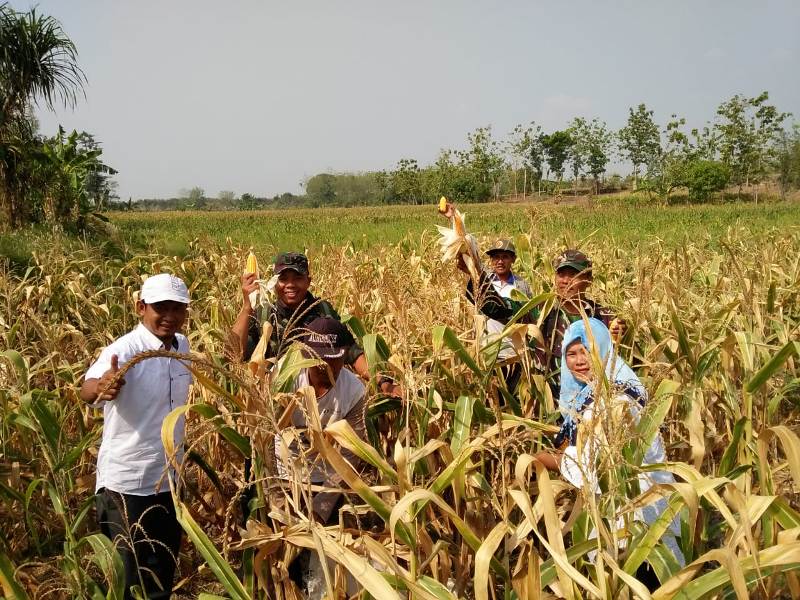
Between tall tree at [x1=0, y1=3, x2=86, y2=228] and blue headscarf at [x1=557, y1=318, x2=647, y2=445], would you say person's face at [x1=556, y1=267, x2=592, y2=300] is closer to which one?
blue headscarf at [x1=557, y1=318, x2=647, y2=445]

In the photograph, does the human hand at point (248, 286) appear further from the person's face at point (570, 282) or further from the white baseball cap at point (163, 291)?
the person's face at point (570, 282)

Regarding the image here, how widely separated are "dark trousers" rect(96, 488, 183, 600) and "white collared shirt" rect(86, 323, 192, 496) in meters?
0.04

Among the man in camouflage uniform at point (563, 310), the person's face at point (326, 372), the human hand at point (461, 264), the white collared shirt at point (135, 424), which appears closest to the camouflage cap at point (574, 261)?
the man in camouflage uniform at point (563, 310)

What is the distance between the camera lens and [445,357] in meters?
2.52

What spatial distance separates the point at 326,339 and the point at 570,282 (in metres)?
1.34

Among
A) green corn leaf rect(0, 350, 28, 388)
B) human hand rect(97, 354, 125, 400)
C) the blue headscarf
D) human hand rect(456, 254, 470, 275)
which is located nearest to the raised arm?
human hand rect(97, 354, 125, 400)

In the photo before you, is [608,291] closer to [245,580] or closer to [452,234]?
[452,234]

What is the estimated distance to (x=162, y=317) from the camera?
2160mm

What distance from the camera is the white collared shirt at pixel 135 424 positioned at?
203 cm

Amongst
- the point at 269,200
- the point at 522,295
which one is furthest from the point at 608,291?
the point at 269,200

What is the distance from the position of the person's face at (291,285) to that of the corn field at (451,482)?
33cm

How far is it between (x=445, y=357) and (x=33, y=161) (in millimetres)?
10748

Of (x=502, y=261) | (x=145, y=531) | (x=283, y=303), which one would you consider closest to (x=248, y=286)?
(x=283, y=303)

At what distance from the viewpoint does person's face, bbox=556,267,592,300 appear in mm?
2786
